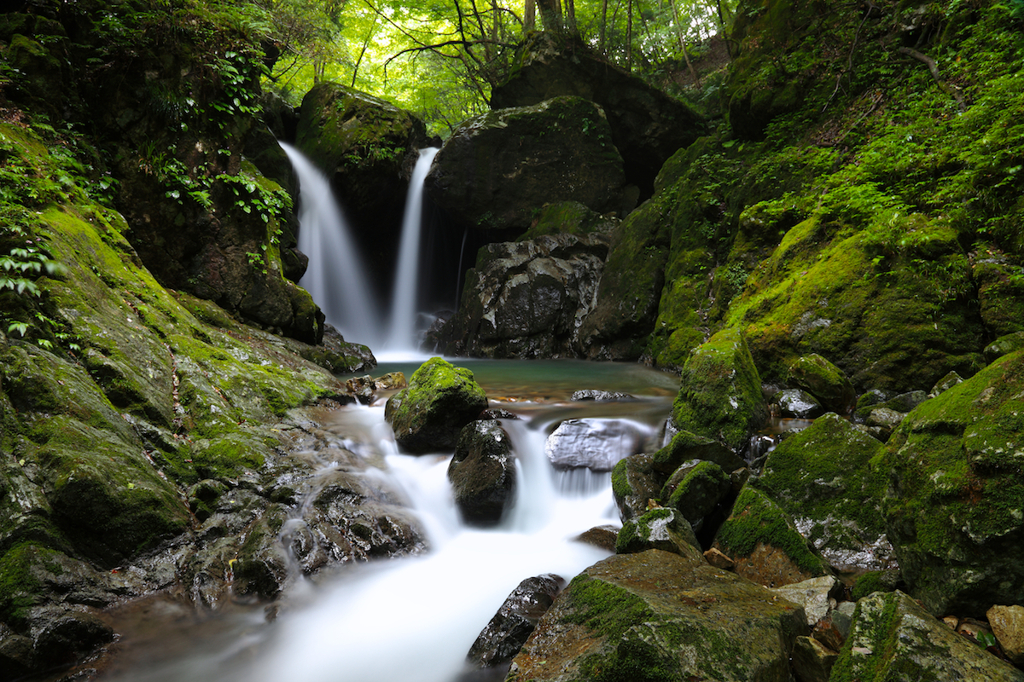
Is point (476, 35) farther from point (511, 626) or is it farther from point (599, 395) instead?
point (511, 626)

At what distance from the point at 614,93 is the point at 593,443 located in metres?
13.1

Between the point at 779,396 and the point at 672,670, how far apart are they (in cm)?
397

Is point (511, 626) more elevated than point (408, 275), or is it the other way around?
point (408, 275)

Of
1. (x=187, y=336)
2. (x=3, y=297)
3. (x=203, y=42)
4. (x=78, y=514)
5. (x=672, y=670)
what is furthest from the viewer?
(x=203, y=42)

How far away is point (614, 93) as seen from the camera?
15.3 meters

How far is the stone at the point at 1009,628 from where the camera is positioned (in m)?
2.01

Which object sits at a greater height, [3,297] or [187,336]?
[3,297]

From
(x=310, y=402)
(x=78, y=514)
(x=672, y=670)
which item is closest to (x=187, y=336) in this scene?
(x=310, y=402)

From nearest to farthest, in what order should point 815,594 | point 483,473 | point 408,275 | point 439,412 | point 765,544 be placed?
1. point 815,594
2. point 765,544
3. point 483,473
4. point 439,412
5. point 408,275

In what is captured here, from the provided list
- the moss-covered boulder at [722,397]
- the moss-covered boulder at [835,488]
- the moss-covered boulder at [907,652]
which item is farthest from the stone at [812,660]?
the moss-covered boulder at [722,397]

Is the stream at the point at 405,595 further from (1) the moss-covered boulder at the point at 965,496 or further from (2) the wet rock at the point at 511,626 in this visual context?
(1) the moss-covered boulder at the point at 965,496

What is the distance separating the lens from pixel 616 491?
4.54 metres

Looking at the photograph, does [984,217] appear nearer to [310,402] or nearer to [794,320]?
[794,320]

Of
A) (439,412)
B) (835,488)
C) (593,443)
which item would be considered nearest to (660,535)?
(835,488)
